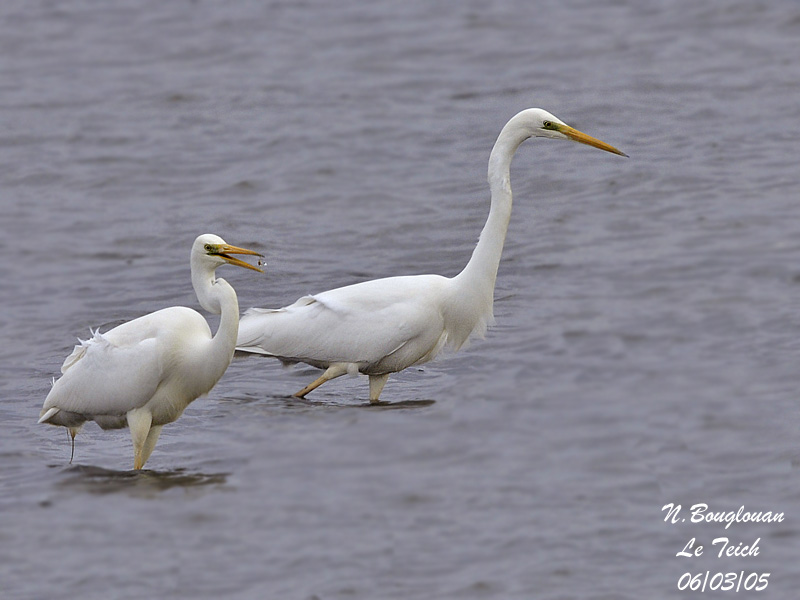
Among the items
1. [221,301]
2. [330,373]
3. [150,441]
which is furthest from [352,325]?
[150,441]

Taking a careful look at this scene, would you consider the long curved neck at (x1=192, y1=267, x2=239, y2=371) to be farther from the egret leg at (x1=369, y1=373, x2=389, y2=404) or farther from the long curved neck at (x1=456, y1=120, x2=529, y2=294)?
the long curved neck at (x1=456, y1=120, x2=529, y2=294)

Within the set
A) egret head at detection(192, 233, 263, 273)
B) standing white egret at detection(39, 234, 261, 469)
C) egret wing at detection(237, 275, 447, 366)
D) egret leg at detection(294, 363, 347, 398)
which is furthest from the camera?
egret leg at detection(294, 363, 347, 398)

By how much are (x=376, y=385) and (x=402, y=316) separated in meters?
0.61

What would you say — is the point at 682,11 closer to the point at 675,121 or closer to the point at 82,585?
the point at 675,121

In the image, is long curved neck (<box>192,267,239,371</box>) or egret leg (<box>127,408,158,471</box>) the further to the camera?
egret leg (<box>127,408,158,471</box>)

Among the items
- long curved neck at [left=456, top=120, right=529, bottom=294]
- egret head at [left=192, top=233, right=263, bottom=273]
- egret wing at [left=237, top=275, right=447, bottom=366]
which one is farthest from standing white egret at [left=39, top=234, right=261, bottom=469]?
long curved neck at [left=456, top=120, right=529, bottom=294]

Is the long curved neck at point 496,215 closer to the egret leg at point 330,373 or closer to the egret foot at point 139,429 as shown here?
the egret leg at point 330,373

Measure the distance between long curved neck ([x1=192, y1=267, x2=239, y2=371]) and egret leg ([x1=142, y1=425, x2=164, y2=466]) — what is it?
80 centimetres

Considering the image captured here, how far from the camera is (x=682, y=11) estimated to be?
20344 mm

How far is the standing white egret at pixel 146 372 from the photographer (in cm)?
794

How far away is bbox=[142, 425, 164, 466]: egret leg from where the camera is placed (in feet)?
26.9

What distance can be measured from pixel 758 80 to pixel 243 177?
22.7 ft

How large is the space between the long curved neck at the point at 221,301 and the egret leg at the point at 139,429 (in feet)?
2.16

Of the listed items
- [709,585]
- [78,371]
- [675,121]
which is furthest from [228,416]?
[675,121]
